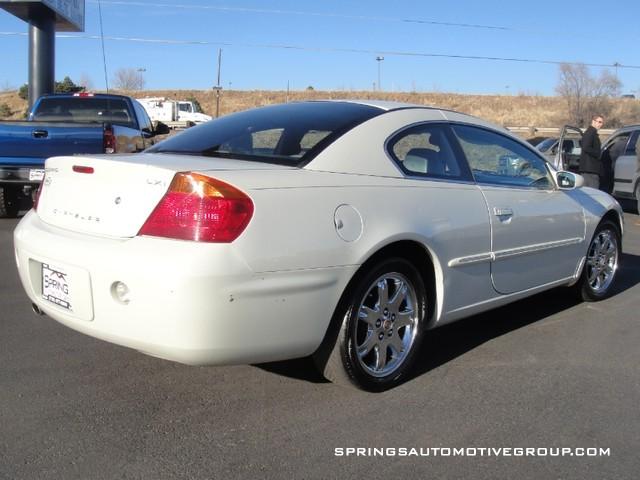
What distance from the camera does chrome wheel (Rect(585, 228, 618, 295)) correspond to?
5520 millimetres

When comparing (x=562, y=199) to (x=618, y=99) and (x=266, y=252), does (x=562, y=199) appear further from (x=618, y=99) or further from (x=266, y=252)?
(x=618, y=99)

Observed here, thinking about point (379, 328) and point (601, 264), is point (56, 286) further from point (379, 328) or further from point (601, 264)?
point (601, 264)

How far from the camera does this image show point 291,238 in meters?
3.01

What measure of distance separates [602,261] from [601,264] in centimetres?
3

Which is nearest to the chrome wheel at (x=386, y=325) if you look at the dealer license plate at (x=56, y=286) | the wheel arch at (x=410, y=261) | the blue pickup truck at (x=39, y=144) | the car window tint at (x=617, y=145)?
the wheel arch at (x=410, y=261)

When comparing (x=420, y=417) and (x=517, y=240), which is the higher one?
(x=517, y=240)

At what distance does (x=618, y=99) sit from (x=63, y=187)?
65273mm

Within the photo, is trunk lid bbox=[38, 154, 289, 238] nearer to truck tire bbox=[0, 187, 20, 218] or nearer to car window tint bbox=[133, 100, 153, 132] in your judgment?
truck tire bbox=[0, 187, 20, 218]

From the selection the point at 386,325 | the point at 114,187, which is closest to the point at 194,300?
the point at 114,187

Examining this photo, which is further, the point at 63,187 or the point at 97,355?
the point at 97,355

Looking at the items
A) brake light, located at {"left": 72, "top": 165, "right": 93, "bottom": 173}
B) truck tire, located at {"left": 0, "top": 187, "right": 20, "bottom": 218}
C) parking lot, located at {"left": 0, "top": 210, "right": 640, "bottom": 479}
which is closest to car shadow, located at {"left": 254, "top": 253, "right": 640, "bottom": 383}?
parking lot, located at {"left": 0, "top": 210, "right": 640, "bottom": 479}

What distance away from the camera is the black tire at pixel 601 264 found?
5484 millimetres

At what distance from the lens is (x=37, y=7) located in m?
17.8

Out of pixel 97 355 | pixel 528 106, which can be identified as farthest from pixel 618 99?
pixel 97 355
